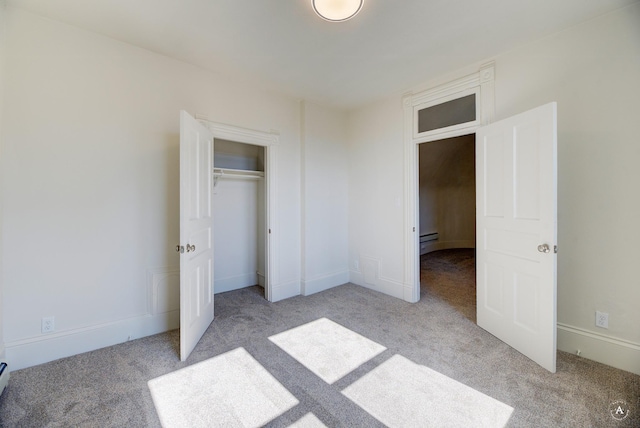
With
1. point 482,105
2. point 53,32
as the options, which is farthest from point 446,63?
point 53,32

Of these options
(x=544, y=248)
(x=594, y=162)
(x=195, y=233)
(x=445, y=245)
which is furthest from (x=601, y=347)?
(x=445, y=245)

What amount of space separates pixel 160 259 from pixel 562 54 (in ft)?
13.3

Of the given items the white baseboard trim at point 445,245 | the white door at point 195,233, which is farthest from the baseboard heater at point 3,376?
the white baseboard trim at point 445,245

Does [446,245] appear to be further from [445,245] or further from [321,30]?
[321,30]

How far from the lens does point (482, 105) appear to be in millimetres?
2719

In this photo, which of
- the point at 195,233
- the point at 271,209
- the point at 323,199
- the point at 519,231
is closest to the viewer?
the point at 519,231

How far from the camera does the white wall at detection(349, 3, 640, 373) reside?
1975 mm

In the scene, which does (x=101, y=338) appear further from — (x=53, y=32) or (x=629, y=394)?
(x=629, y=394)

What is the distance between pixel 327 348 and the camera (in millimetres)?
2303

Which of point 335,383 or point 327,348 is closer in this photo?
point 335,383

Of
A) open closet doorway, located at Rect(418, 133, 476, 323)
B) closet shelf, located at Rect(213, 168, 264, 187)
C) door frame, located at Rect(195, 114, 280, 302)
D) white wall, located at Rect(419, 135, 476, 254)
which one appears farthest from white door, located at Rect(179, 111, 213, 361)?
white wall, located at Rect(419, 135, 476, 254)

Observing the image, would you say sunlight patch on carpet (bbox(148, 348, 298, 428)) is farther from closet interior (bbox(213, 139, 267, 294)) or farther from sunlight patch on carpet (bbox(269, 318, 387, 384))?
closet interior (bbox(213, 139, 267, 294))

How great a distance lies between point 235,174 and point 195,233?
4.80ft

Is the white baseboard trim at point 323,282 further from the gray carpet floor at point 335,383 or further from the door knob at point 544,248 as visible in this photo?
the door knob at point 544,248
